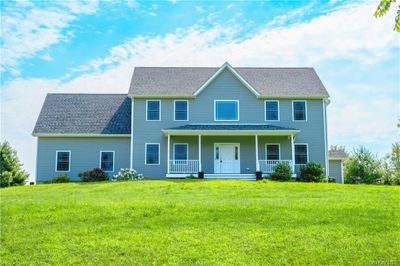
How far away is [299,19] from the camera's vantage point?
13539mm

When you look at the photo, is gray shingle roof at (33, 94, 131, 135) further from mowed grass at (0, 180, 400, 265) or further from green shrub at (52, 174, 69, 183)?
mowed grass at (0, 180, 400, 265)

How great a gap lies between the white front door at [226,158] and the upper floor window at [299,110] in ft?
13.9

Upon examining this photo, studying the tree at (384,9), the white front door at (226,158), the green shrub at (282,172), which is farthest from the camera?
the white front door at (226,158)

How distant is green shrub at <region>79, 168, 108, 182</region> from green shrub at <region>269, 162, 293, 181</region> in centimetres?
980

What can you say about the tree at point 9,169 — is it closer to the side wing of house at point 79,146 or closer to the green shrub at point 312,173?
the side wing of house at point 79,146

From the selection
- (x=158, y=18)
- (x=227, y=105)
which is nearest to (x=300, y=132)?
(x=227, y=105)

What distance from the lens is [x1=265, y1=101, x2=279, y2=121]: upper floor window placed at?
25766 mm

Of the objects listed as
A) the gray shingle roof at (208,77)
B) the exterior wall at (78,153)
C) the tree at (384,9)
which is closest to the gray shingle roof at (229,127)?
the gray shingle roof at (208,77)

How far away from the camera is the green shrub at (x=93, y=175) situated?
77.6 ft

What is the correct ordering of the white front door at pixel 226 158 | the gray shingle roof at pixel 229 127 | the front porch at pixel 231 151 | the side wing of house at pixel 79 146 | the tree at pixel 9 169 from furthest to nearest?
the tree at pixel 9 169
the side wing of house at pixel 79 146
the white front door at pixel 226 158
the front porch at pixel 231 151
the gray shingle roof at pixel 229 127

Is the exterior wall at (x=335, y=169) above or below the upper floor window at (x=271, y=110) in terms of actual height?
below

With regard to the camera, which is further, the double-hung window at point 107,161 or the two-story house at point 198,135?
the double-hung window at point 107,161

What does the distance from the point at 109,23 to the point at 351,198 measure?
1016 cm

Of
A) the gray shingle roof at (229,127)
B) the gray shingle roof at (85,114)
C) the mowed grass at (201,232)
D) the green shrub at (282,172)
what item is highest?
the gray shingle roof at (85,114)
